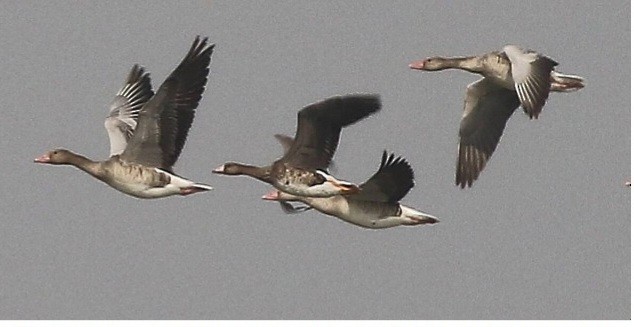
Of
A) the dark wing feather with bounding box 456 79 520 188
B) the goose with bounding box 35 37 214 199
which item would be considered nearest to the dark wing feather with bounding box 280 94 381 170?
the goose with bounding box 35 37 214 199

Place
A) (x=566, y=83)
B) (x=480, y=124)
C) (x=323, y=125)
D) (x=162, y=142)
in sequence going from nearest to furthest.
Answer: (x=323, y=125) → (x=162, y=142) → (x=566, y=83) → (x=480, y=124)

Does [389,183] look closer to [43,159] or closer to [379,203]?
[379,203]

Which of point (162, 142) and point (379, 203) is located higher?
point (162, 142)

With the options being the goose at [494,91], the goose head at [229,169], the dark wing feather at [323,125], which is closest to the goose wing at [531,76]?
the goose at [494,91]

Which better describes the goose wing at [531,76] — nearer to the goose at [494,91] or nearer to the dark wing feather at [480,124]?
Result: the goose at [494,91]

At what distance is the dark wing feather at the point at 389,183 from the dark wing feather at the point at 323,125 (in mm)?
628

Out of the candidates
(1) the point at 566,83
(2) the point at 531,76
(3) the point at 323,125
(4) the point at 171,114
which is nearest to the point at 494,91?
(1) the point at 566,83

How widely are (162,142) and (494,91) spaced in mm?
4429

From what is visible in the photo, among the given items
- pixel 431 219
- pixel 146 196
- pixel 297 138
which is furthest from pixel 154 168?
pixel 431 219

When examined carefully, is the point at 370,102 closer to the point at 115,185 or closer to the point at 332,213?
the point at 332,213

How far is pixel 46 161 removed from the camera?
78.2 feet

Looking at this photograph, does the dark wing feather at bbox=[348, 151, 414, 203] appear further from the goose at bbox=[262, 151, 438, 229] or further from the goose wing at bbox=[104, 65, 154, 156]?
the goose wing at bbox=[104, 65, 154, 156]

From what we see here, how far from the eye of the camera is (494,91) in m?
24.7

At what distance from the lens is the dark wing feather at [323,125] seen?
22.6m
